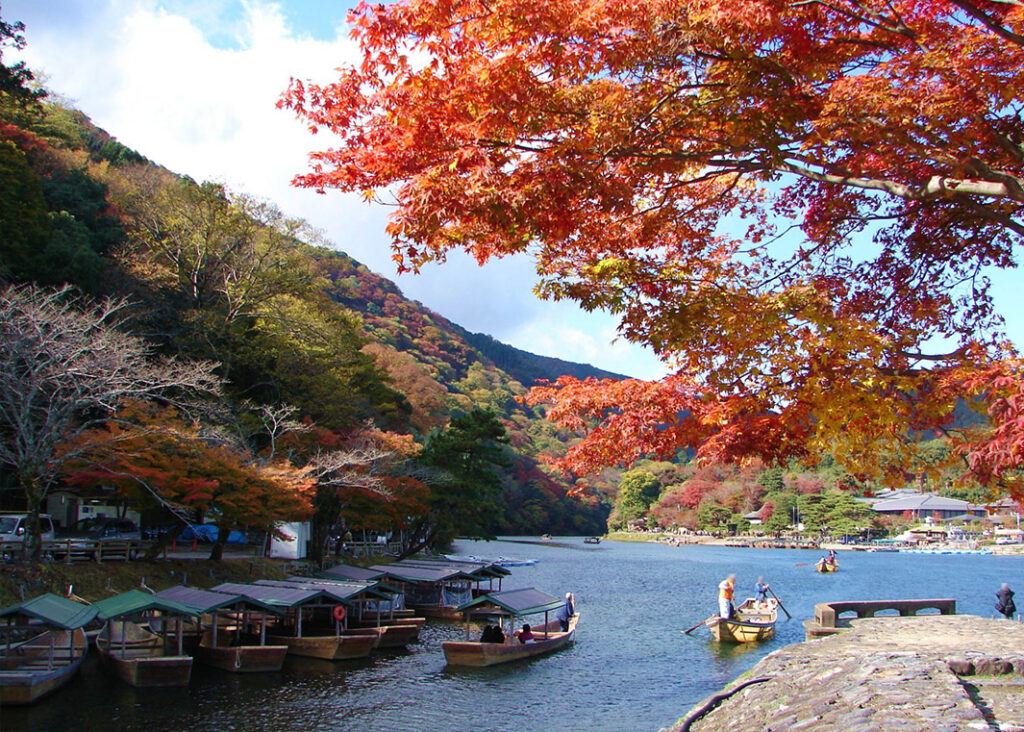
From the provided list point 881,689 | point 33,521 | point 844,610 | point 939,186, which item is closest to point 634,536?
Result: point 844,610

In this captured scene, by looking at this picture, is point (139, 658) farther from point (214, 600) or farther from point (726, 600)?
point (726, 600)

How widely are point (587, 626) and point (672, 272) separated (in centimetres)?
2413

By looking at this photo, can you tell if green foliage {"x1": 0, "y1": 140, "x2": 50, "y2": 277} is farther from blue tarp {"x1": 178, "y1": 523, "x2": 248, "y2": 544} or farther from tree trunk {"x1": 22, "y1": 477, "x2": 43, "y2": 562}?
blue tarp {"x1": 178, "y1": 523, "x2": 248, "y2": 544}

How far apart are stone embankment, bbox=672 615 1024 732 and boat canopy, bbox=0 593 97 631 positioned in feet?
42.6

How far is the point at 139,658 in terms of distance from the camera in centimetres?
1741

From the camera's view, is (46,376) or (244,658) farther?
(46,376)

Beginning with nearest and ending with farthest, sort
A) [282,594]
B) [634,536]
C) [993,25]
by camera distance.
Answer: [993,25]
[282,594]
[634,536]

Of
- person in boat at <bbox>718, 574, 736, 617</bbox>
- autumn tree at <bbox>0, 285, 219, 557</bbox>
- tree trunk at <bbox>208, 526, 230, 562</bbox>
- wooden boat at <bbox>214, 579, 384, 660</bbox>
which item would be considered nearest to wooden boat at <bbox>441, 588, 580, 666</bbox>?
wooden boat at <bbox>214, 579, 384, 660</bbox>

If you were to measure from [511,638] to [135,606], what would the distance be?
10094mm

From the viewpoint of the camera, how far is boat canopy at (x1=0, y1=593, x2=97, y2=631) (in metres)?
15.5

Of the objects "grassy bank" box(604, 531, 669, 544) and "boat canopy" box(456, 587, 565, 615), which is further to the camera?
"grassy bank" box(604, 531, 669, 544)

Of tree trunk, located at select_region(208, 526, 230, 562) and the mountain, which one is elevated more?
the mountain

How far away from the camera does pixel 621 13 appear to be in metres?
5.66

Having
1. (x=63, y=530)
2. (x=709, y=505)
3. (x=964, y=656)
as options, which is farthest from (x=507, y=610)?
(x=709, y=505)
